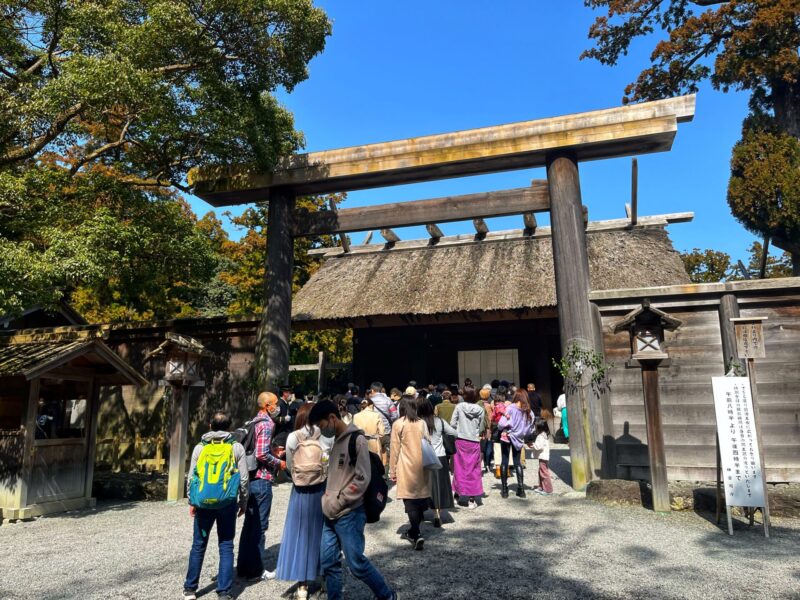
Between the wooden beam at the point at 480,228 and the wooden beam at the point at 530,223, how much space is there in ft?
4.25

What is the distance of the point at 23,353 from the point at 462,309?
30.4 feet

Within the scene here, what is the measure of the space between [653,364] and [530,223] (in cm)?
1035

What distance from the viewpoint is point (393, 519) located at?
650 centimetres

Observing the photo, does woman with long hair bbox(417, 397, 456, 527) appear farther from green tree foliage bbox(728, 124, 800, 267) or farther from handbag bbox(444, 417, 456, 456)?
green tree foliage bbox(728, 124, 800, 267)

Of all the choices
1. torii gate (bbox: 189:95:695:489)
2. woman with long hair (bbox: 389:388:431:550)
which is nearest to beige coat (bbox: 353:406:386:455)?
woman with long hair (bbox: 389:388:431:550)

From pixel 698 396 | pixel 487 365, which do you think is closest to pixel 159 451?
pixel 698 396

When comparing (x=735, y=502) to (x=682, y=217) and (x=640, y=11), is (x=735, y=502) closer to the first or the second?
(x=682, y=217)

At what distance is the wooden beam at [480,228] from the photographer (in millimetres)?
16922

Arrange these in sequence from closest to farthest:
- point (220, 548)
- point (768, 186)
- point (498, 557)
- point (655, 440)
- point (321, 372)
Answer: point (220, 548)
point (498, 557)
point (655, 440)
point (768, 186)
point (321, 372)

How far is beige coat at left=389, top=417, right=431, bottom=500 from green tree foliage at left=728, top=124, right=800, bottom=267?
13465mm

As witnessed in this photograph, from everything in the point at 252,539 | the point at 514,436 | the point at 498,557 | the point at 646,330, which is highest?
the point at 646,330

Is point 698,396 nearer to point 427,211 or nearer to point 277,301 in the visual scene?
point 427,211

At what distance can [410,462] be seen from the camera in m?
5.43

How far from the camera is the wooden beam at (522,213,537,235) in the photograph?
16078 millimetres
